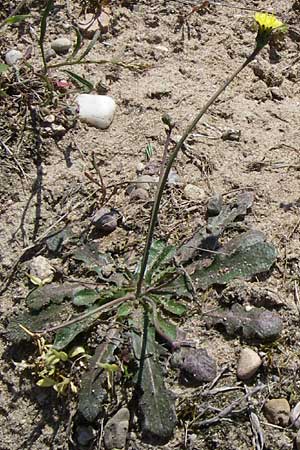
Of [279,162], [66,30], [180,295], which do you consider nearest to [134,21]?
[66,30]

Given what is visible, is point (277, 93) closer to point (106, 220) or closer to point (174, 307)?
point (106, 220)

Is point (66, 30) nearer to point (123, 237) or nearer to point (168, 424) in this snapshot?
point (123, 237)

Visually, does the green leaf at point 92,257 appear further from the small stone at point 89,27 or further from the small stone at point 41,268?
the small stone at point 89,27

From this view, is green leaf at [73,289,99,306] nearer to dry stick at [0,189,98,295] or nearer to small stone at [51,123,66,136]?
dry stick at [0,189,98,295]

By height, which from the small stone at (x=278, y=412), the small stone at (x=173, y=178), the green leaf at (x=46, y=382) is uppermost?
the small stone at (x=173, y=178)

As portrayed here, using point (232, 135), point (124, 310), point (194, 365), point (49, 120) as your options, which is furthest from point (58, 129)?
point (194, 365)

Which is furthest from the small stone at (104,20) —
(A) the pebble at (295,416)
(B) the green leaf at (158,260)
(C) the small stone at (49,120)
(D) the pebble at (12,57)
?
(A) the pebble at (295,416)
